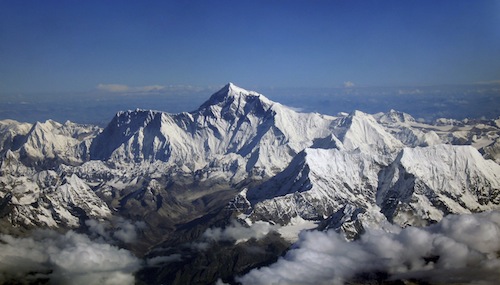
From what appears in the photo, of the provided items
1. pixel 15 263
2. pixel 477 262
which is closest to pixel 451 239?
pixel 477 262

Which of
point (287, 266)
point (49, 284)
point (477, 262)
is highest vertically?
point (477, 262)

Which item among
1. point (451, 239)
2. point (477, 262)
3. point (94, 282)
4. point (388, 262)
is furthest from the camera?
point (94, 282)

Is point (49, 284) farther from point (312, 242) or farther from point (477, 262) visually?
point (477, 262)

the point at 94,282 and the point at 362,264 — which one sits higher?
the point at 362,264

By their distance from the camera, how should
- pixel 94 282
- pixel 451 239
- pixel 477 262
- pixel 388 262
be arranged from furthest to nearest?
pixel 94 282, pixel 388 262, pixel 451 239, pixel 477 262

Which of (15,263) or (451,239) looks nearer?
(451,239)

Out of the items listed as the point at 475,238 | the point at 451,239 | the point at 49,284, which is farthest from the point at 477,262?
the point at 49,284
